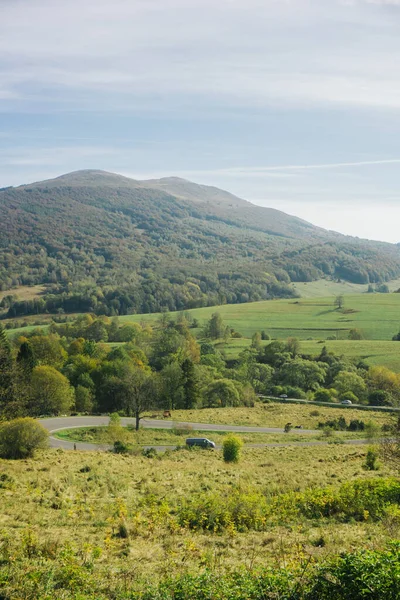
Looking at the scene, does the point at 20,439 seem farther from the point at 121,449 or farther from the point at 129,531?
the point at 129,531

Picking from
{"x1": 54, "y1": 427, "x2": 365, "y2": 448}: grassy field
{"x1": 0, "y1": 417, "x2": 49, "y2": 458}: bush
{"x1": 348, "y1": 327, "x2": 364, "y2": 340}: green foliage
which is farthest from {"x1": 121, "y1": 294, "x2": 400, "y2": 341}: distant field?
{"x1": 0, "y1": 417, "x2": 49, "y2": 458}: bush

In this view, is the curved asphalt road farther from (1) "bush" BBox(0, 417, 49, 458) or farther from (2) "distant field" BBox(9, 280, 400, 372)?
(2) "distant field" BBox(9, 280, 400, 372)

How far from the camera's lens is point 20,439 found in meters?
28.8

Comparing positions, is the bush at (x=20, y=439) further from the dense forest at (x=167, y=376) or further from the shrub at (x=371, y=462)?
the shrub at (x=371, y=462)

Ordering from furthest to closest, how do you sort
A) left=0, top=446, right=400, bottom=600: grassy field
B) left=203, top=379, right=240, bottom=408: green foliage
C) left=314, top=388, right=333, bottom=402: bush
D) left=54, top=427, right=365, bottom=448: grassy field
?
left=314, top=388, right=333, bottom=402: bush → left=203, top=379, right=240, bottom=408: green foliage → left=54, top=427, right=365, bottom=448: grassy field → left=0, top=446, right=400, bottom=600: grassy field

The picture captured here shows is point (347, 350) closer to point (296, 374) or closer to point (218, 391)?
point (296, 374)

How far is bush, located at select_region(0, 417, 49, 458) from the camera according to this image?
28.4m

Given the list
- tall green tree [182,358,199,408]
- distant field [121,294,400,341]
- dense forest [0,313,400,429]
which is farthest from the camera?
distant field [121,294,400,341]

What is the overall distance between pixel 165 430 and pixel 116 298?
479 feet

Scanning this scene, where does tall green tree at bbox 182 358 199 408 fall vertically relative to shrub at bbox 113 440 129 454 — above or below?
below

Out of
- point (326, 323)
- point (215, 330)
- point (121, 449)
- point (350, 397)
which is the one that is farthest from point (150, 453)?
point (326, 323)

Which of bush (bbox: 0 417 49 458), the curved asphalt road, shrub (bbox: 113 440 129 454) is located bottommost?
the curved asphalt road

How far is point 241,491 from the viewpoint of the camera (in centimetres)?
1984

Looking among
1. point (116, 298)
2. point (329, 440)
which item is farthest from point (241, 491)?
point (116, 298)
